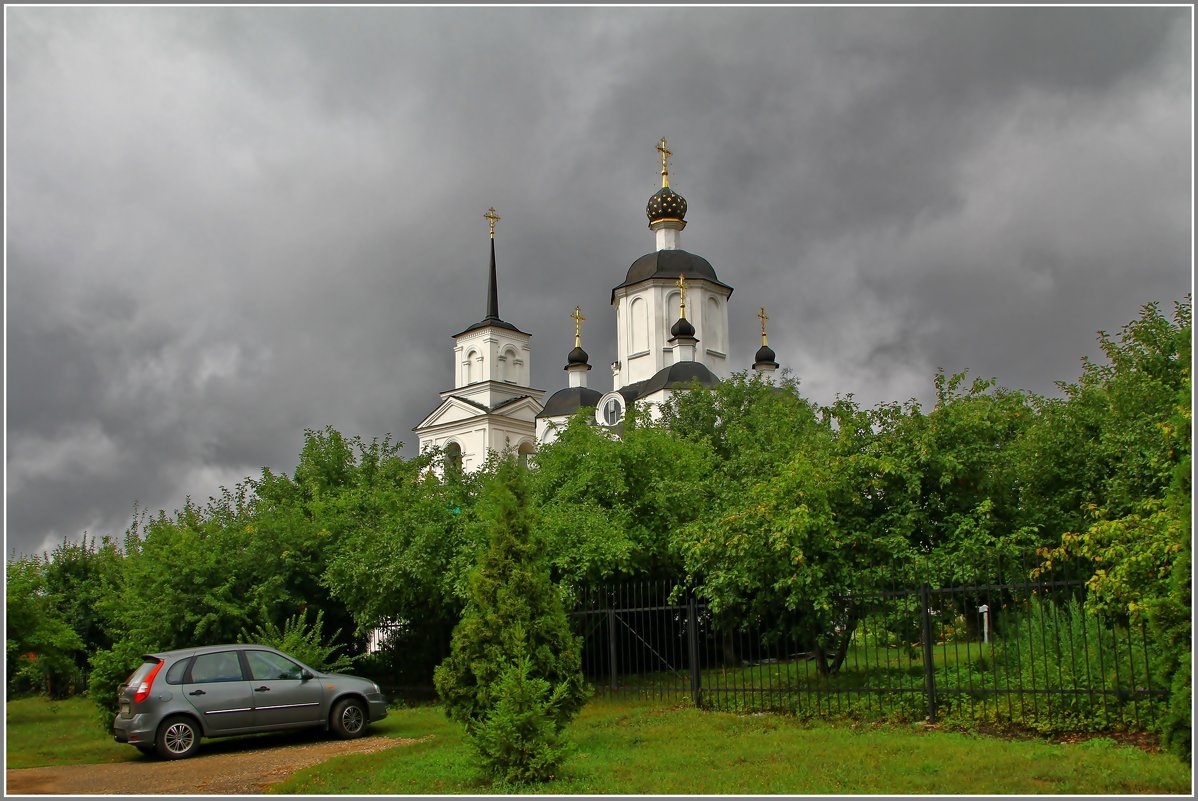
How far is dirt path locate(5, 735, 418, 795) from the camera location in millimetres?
9781

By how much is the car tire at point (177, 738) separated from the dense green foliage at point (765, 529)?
9.63 feet

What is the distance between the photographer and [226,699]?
12047 millimetres

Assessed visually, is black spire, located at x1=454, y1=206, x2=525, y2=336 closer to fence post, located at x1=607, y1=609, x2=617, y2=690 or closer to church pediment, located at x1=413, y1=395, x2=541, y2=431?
church pediment, located at x1=413, y1=395, x2=541, y2=431

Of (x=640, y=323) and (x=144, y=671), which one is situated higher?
(x=640, y=323)

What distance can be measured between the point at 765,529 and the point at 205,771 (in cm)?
717

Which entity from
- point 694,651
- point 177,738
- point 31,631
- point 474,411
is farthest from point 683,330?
point 177,738

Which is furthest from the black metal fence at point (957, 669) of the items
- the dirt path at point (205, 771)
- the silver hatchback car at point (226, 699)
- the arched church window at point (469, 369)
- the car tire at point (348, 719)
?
the arched church window at point (469, 369)

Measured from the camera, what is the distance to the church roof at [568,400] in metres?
51.3

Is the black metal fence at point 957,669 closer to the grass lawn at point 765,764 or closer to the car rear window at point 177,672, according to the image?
the grass lawn at point 765,764

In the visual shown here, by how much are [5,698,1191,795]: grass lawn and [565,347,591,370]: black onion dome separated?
40.9 meters

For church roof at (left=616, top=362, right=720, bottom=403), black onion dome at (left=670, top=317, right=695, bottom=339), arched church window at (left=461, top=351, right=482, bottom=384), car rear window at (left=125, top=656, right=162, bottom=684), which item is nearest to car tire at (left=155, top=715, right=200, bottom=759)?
car rear window at (left=125, top=656, right=162, bottom=684)

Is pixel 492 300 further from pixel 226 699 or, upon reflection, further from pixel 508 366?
pixel 226 699

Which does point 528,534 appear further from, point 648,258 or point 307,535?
point 648,258

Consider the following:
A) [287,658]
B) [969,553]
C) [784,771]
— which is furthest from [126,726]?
[969,553]
